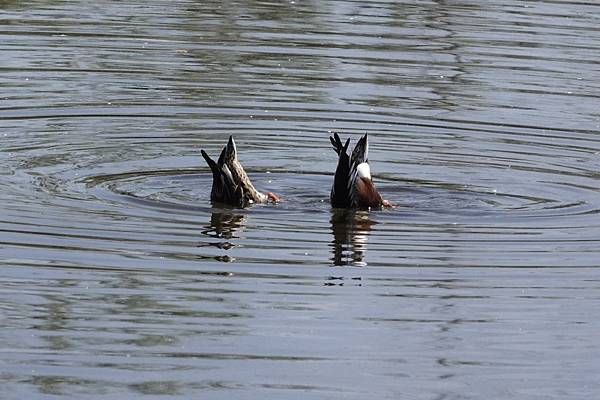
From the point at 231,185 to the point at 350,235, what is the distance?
113 cm

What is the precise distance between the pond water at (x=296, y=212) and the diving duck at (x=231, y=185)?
0.14m

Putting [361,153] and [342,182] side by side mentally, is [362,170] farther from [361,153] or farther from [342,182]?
[342,182]

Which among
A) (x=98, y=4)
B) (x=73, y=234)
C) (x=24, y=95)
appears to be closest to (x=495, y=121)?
(x=24, y=95)

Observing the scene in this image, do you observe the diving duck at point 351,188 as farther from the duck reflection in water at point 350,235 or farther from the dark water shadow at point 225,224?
the dark water shadow at point 225,224

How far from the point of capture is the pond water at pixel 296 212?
701cm

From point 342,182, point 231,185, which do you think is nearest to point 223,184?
point 231,185

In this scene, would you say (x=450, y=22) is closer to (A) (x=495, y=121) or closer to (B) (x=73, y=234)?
(A) (x=495, y=121)

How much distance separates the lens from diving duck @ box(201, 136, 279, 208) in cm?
1084

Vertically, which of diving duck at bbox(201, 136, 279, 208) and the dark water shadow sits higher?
diving duck at bbox(201, 136, 279, 208)

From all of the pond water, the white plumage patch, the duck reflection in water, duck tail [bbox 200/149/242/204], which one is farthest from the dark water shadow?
the white plumage patch

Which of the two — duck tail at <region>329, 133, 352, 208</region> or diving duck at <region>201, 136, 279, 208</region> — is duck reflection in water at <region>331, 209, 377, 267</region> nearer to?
duck tail at <region>329, 133, 352, 208</region>

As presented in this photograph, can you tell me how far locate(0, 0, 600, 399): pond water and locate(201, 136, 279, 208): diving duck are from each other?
14 cm

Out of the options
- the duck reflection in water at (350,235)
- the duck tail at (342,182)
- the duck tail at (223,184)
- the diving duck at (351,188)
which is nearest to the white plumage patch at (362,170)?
the diving duck at (351,188)

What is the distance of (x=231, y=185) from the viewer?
35.7ft
